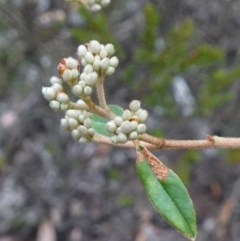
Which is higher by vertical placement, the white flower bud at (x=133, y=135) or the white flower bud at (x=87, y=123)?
the white flower bud at (x=87, y=123)

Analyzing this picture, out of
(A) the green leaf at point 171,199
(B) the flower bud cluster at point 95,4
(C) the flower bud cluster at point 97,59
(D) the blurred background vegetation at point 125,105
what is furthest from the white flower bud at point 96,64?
(D) the blurred background vegetation at point 125,105

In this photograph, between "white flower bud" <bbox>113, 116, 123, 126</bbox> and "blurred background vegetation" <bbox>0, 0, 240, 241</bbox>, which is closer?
"white flower bud" <bbox>113, 116, 123, 126</bbox>

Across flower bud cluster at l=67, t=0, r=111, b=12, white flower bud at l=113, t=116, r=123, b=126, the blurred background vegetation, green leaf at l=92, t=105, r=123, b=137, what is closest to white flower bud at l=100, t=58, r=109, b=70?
white flower bud at l=113, t=116, r=123, b=126

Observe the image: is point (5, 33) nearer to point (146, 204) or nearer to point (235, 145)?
point (146, 204)

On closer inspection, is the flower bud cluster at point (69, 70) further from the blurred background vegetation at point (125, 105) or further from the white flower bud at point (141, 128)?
the blurred background vegetation at point (125, 105)

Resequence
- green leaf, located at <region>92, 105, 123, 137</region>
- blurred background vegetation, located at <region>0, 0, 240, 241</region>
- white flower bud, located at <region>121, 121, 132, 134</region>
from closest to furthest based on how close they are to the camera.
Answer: white flower bud, located at <region>121, 121, 132, 134</region> < green leaf, located at <region>92, 105, 123, 137</region> < blurred background vegetation, located at <region>0, 0, 240, 241</region>

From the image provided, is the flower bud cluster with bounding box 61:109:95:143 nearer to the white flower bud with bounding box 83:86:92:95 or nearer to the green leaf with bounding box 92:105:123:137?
the white flower bud with bounding box 83:86:92:95

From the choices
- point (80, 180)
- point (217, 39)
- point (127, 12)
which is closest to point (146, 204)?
point (80, 180)

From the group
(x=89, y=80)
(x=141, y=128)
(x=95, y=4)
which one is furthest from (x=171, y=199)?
(x=95, y=4)
